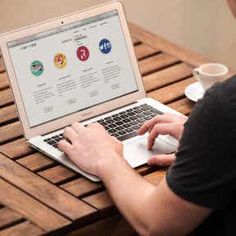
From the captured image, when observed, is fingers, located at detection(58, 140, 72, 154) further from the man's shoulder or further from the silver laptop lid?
the man's shoulder

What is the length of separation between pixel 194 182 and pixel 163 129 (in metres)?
0.37

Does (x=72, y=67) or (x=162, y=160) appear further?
(x=72, y=67)

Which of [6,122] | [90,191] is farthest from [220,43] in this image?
[90,191]

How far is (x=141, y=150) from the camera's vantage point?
1.42m

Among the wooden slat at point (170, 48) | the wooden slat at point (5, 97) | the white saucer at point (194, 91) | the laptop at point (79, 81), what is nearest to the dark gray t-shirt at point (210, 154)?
the laptop at point (79, 81)

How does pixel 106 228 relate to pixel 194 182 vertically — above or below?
below

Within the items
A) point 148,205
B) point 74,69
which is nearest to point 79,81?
point 74,69

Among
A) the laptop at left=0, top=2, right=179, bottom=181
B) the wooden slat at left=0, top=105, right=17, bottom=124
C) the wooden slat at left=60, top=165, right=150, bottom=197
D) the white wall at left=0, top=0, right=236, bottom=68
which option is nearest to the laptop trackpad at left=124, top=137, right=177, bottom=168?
the laptop at left=0, top=2, right=179, bottom=181

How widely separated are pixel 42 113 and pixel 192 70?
20.3 inches

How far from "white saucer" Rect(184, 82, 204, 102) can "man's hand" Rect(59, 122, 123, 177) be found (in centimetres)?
32

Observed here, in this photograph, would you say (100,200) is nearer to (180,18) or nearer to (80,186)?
(80,186)

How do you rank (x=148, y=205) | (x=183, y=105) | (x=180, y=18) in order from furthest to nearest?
(x=180, y=18) < (x=183, y=105) < (x=148, y=205)

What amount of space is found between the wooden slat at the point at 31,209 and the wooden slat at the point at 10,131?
199mm

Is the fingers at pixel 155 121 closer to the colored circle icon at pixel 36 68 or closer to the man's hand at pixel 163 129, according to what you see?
the man's hand at pixel 163 129
